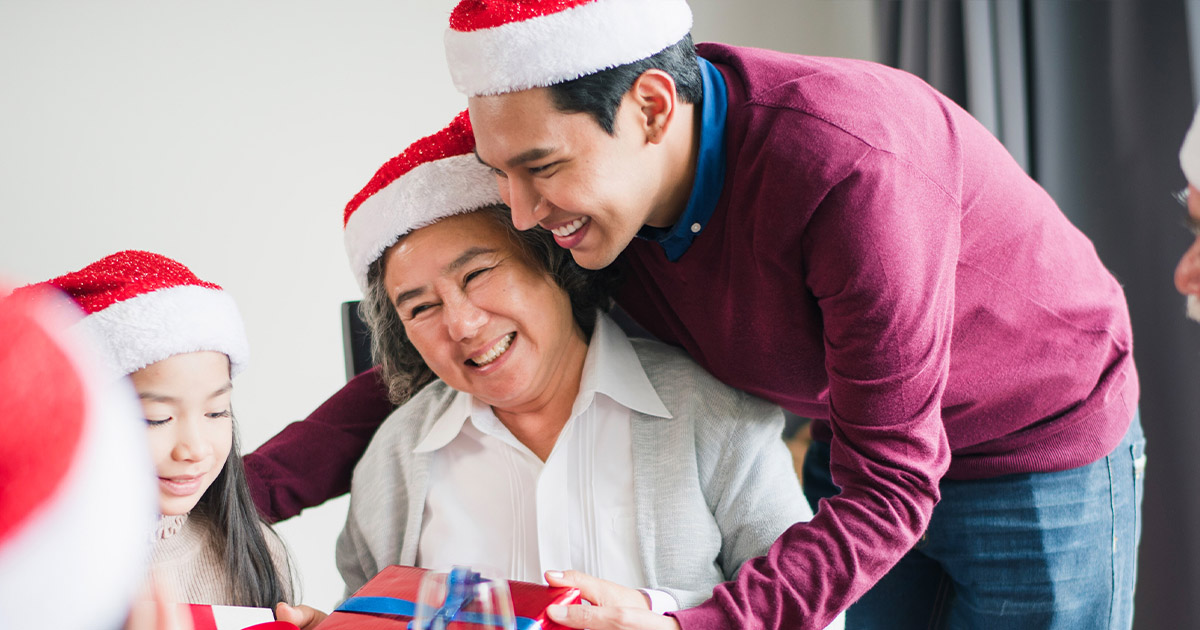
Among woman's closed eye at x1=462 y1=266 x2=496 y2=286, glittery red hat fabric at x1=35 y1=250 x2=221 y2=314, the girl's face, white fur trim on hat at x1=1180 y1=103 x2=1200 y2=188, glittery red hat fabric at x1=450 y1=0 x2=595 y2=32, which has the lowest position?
the girl's face

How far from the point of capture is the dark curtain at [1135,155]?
1.81 metres

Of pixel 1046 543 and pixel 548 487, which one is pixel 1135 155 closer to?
pixel 1046 543

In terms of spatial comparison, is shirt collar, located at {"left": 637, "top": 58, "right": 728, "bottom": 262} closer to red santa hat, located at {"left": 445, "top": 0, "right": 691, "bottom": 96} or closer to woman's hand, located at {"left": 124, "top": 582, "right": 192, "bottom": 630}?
red santa hat, located at {"left": 445, "top": 0, "right": 691, "bottom": 96}

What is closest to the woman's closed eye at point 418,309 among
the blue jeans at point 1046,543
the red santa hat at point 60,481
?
the blue jeans at point 1046,543

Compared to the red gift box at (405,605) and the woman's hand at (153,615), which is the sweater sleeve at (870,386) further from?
the woman's hand at (153,615)

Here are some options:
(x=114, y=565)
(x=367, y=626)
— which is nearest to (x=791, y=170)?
(x=367, y=626)

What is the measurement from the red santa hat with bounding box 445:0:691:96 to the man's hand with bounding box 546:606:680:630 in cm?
53

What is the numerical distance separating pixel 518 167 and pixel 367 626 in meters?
0.50

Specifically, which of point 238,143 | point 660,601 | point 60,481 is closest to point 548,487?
point 660,601

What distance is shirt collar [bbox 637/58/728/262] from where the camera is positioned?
104 cm

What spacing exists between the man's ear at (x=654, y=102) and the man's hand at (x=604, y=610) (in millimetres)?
482

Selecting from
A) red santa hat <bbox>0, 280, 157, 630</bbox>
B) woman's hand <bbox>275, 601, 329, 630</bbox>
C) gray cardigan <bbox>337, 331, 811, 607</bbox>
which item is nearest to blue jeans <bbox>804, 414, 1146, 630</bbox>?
gray cardigan <bbox>337, 331, 811, 607</bbox>

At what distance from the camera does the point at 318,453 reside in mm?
1410

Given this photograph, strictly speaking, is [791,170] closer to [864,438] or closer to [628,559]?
[864,438]
